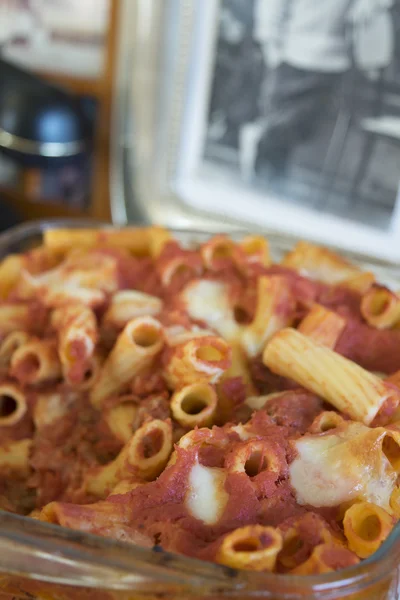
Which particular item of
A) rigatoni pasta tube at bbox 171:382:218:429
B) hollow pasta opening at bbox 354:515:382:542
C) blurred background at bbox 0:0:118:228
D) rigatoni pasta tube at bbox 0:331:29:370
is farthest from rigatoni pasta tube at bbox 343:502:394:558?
blurred background at bbox 0:0:118:228

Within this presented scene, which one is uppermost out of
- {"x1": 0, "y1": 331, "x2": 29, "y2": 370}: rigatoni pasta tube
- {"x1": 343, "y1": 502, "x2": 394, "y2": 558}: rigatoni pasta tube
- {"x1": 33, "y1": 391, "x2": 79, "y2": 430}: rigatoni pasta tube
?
{"x1": 343, "y1": 502, "x2": 394, "y2": 558}: rigatoni pasta tube

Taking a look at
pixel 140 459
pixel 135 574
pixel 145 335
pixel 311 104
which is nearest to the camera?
pixel 135 574

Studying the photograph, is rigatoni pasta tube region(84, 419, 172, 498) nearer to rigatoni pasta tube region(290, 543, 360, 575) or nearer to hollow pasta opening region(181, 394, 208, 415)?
hollow pasta opening region(181, 394, 208, 415)

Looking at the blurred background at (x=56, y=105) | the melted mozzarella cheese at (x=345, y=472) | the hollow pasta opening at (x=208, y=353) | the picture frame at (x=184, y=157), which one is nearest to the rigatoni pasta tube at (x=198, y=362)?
the hollow pasta opening at (x=208, y=353)

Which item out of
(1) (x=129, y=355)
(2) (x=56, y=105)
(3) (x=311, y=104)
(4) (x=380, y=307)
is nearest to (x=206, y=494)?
(1) (x=129, y=355)

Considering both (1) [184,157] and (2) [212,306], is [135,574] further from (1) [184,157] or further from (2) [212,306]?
(1) [184,157]
